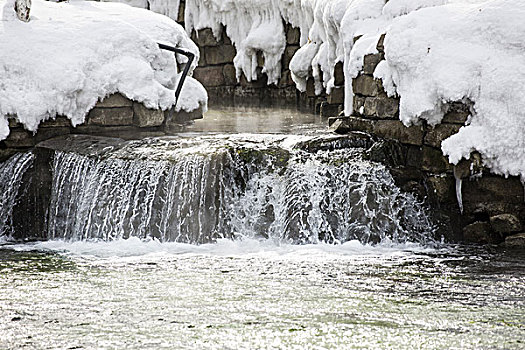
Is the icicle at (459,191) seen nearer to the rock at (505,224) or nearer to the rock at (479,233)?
the rock at (479,233)

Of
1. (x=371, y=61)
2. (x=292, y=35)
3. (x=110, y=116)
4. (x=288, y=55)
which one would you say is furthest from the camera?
(x=288, y=55)

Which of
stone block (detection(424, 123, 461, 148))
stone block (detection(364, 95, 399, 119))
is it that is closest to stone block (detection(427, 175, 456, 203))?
stone block (detection(424, 123, 461, 148))

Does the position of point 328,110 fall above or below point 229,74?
below

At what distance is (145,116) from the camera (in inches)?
352

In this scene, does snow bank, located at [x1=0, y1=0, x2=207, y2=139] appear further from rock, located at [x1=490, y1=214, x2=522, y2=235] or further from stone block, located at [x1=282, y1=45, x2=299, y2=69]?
stone block, located at [x1=282, y1=45, x2=299, y2=69]

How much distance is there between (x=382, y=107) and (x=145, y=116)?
109 inches

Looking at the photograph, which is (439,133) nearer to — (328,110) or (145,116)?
(145,116)

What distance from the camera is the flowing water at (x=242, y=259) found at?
4.17 m

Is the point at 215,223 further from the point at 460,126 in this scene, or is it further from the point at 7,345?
the point at 7,345

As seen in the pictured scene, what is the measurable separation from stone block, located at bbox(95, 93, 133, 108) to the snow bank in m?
0.06

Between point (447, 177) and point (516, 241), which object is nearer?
point (516, 241)

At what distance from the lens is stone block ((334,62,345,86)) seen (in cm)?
1123

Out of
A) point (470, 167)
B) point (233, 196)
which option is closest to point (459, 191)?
point (470, 167)

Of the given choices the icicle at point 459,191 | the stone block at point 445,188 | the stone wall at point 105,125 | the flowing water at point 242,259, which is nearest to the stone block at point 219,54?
the flowing water at point 242,259
